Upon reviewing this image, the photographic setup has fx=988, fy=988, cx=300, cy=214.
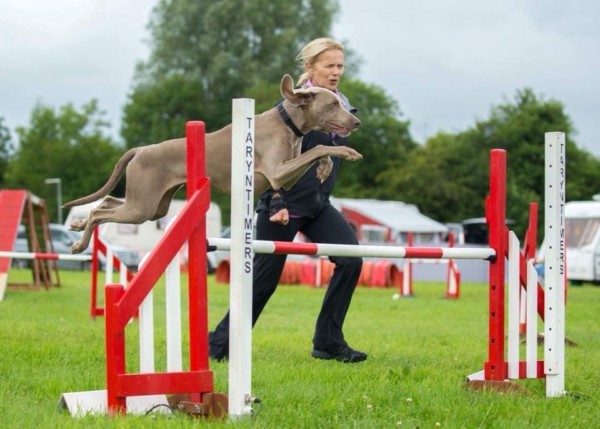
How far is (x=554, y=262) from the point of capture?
5.42 m

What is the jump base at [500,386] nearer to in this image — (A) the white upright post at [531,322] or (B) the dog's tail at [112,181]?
(A) the white upright post at [531,322]

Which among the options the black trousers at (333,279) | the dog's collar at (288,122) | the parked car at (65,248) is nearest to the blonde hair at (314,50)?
the dog's collar at (288,122)

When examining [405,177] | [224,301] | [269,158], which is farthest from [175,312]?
[405,177]

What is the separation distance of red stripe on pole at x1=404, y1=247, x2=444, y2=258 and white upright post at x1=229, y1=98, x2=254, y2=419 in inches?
50.4

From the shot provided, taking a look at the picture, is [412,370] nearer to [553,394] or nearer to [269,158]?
[553,394]

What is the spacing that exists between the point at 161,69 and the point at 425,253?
51.4 meters

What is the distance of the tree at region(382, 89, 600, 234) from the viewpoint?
61031 millimetres

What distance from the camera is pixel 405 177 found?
62.1 metres

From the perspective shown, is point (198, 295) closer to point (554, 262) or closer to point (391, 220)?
point (554, 262)

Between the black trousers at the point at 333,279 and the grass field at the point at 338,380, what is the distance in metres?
0.27

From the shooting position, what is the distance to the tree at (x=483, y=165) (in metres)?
61.0

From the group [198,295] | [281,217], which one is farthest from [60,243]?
[198,295]

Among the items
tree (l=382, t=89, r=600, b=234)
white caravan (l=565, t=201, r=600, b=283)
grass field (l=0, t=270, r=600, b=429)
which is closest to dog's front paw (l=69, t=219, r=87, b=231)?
grass field (l=0, t=270, r=600, b=429)

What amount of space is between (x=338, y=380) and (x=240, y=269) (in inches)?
65.7
